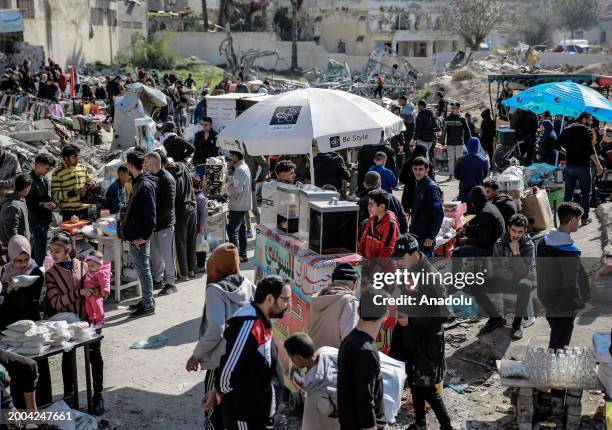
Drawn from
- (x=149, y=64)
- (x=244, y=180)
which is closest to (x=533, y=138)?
(x=244, y=180)

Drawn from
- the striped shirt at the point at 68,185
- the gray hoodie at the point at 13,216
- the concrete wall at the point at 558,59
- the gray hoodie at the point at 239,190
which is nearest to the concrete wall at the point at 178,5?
the concrete wall at the point at 558,59

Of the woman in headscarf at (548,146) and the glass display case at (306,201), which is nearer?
the glass display case at (306,201)

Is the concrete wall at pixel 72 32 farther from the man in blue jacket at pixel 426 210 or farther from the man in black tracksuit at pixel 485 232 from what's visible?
the man in black tracksuit at pixel 485 232

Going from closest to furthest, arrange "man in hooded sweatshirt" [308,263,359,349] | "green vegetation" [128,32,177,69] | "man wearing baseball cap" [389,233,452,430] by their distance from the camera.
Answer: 1. "man in hooded sweatshirt" [308,263,359,349]
2. "man wearing baseball cap" [389,233,452,430]
3. "green vegetation" [128,32,177,69]

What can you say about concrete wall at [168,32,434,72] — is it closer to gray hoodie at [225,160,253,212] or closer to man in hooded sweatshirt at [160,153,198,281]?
gray hoodie at [225,160,253,212]

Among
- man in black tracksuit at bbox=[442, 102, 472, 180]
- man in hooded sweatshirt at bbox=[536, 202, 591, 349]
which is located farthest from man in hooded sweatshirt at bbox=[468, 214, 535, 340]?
man in black tracksuit at bbox=[442, 102, 472, 180]

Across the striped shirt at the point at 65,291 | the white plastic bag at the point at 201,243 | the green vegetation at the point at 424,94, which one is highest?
the striped shirt at the point at 65,291

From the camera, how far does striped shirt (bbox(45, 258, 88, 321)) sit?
242 inches

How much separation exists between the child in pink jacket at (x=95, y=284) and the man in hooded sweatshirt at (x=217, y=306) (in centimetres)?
121

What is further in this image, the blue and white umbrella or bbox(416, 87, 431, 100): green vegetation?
bbox(416, 87, 431, 100): green vegetation

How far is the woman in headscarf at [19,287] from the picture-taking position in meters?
5.92

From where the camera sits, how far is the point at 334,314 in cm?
527

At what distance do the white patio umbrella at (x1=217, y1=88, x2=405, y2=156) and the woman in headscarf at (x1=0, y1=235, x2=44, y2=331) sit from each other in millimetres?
3068

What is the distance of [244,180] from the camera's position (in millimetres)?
9922
